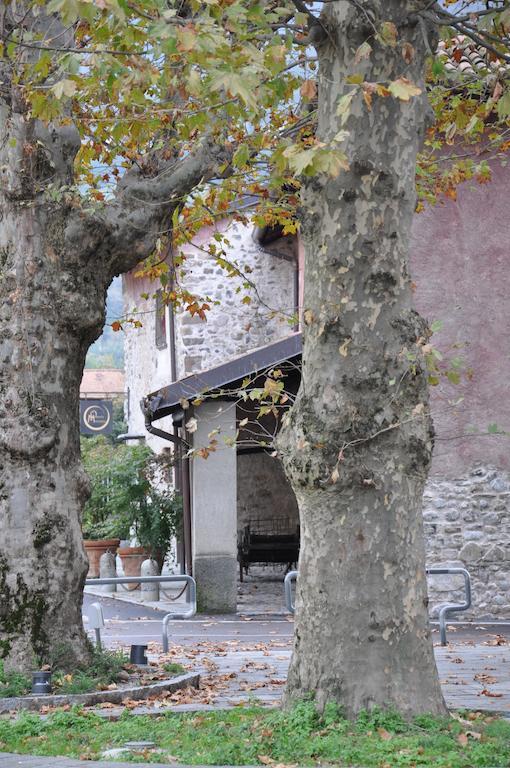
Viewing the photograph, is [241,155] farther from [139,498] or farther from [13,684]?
[139,498]

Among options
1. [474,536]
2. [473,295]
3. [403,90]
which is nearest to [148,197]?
[403,90]

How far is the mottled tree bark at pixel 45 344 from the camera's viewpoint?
9.15 meters

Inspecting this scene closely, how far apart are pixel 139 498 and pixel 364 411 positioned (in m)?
15.0

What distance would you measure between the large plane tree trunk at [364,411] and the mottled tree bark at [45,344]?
2.66 metres

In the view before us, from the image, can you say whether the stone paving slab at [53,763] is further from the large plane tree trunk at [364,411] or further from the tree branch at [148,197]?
the tree branch at [148,197]

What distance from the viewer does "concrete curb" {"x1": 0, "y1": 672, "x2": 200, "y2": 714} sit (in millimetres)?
8305

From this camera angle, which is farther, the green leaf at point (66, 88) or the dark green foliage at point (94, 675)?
the dark green foliage at point (94, 675)

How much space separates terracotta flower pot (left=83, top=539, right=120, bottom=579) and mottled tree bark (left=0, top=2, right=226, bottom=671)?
1451 cm

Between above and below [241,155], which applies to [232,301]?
above

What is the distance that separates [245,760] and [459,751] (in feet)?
3.64

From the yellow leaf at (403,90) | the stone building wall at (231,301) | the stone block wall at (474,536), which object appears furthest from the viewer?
the stone building wall at (231,301)

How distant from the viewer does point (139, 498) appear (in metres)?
21.8

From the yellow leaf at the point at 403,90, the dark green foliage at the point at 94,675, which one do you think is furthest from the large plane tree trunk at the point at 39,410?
the yellow leaf at the point at 403,90

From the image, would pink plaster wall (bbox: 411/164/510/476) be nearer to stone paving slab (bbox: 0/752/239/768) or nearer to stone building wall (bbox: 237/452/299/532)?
stone building wall (bbox: 237/452/299/532)
